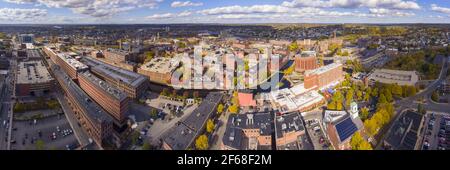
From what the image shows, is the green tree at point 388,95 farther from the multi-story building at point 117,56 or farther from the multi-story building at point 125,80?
the multi-story building at point 117,56

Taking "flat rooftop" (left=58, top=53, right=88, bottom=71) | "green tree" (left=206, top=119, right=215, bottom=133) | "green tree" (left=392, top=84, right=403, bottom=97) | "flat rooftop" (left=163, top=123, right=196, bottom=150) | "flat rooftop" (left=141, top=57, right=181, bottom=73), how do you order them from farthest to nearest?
"flat rooftop" (left=141, top=57, right=181, bottom=73), "flat rooftop" (left=58, top=53, right=88, bottom=71), "green tree" (left=392, top=84, right=403, bottom=97), "green tree" (left=206, top=119, right=215, bottom=133), "flat rooftop" (left=163, top=123, right=196, bottom=150)

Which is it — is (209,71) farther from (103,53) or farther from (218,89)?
(103,53)

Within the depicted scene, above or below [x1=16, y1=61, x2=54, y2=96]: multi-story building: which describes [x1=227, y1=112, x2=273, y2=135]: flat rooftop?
below

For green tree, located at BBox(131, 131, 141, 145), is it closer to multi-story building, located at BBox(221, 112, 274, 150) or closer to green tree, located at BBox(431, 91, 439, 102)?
multi-story building, located at BBox(221, 112, 274, 150)

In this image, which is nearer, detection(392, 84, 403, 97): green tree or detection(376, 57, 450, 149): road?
detection(376, 57, 450, 149): road

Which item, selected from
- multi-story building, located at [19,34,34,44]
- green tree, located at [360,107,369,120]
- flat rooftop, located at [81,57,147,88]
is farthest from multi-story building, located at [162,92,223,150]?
multi-story building, located at [19,34,34,44]

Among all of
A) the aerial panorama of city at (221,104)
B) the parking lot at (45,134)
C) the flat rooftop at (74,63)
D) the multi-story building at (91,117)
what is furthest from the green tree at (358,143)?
the flat rooftop at (74,63)

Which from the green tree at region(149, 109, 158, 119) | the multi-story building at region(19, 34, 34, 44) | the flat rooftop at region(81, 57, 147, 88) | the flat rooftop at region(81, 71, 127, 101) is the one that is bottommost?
the green tree at region(149, 109, 158, 119)
